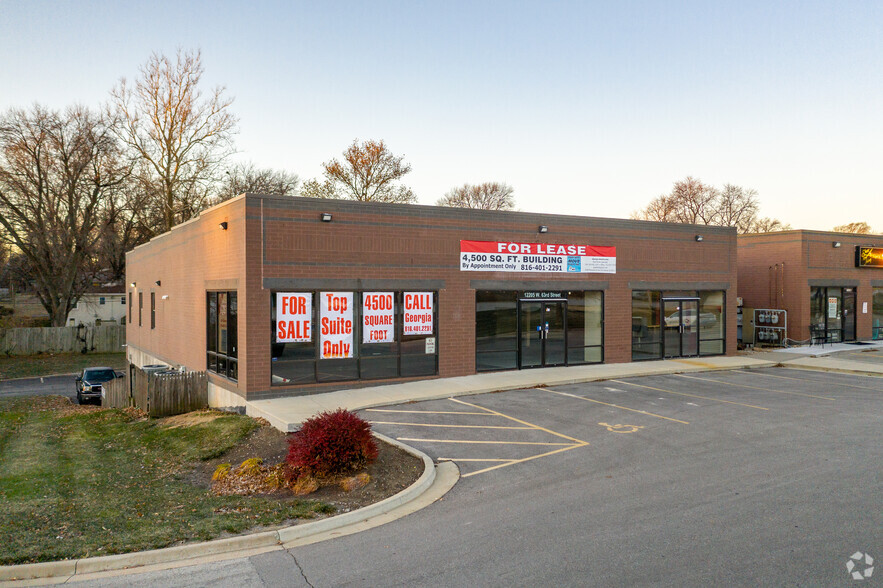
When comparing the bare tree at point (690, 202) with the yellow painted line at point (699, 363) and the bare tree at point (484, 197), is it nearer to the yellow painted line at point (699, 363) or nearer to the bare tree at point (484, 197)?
the bare tree at point (484, 197)

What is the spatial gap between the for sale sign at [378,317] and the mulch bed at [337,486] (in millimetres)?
5261

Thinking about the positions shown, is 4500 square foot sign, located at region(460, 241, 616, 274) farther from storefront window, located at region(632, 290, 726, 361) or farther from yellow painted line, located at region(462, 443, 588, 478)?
yellow painted line, located at region(462, 443, 588, 478)

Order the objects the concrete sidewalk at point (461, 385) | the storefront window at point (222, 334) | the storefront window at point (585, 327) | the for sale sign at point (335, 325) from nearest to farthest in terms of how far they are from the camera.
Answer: the concrete sidewalk at point (461, 385) → the for sale sign at point (335, 325) → the storefront window at point (222, 334) → the storefront window at point (585, 327)

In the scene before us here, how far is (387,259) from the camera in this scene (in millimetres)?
19125

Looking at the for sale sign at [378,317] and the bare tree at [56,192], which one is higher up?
the bare tree at [56,192]

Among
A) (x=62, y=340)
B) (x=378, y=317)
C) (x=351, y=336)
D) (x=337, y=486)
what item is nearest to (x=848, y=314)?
(x=378, y=317)

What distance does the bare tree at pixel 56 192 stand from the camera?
42.0 m

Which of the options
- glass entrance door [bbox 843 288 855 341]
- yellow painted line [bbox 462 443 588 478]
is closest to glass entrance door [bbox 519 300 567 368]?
yellow painted line [bbox 462 443 588 478]

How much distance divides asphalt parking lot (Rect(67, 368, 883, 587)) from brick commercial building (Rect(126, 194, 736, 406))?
3.95 m

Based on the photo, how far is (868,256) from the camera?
32844 mm

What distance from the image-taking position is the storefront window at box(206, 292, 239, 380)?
1852 centimetres

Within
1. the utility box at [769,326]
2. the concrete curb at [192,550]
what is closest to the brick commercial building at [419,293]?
the utility box at [769,326]

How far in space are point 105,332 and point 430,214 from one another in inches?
1475

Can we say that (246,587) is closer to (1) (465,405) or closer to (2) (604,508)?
(2) (604,508)
